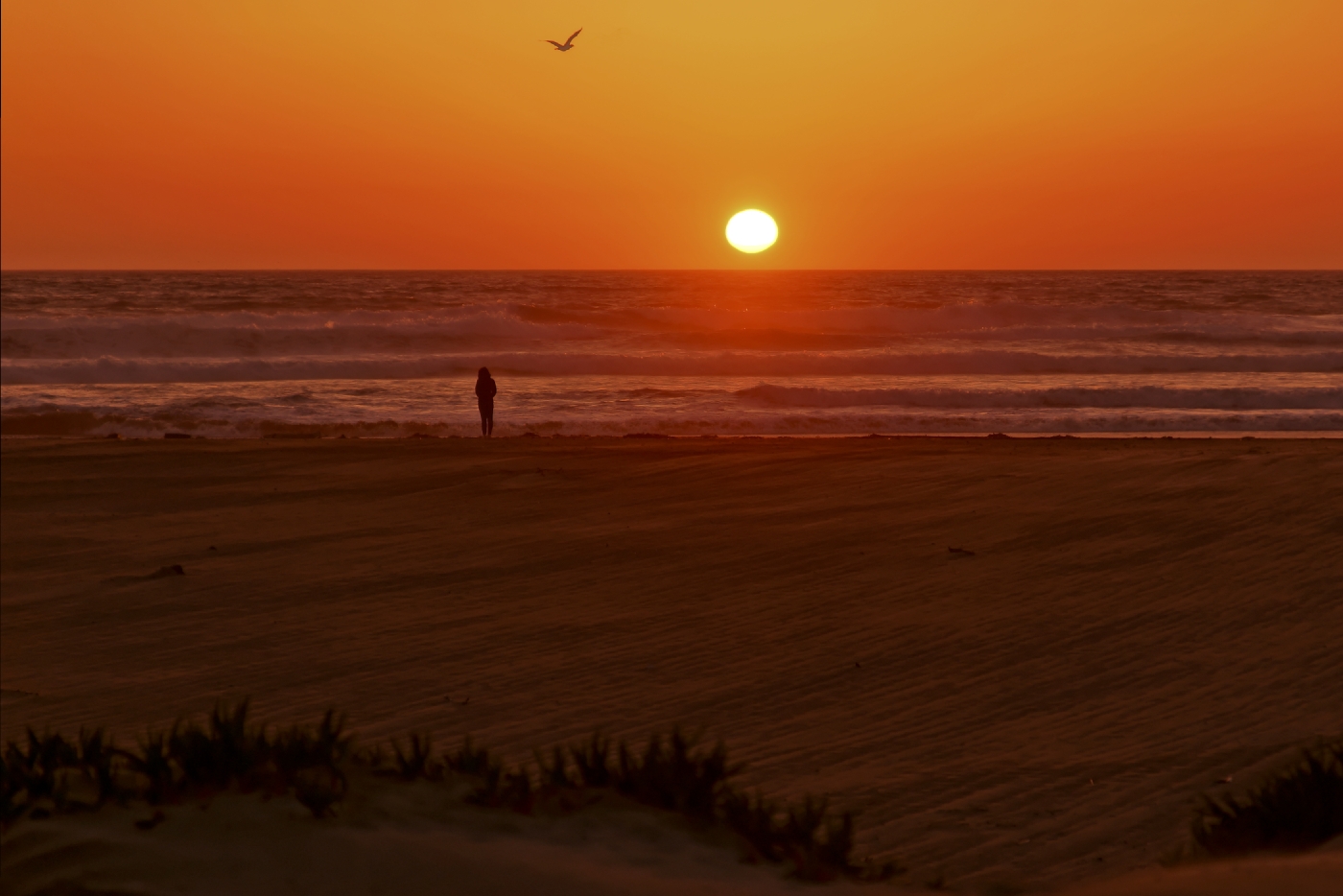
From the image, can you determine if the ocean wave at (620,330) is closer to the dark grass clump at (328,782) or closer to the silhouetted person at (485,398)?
the silhouetted person at (485,398)

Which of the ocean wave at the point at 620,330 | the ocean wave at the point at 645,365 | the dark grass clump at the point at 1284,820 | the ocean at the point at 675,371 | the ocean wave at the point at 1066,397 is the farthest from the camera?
the ocean wave at the point at 620,330

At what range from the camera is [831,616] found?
26.3 ft

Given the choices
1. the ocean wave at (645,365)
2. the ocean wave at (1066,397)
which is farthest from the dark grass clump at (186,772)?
the ocean wave at (645,365)

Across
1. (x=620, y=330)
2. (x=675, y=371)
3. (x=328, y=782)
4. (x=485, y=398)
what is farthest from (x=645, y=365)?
(x=328, y=782)

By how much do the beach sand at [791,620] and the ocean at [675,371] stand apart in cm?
808

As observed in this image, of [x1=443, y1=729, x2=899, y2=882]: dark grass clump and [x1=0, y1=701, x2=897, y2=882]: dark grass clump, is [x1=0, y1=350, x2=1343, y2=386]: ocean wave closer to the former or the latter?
[x1=0, y1=701, x2=897, y2=882]: dark grass clump

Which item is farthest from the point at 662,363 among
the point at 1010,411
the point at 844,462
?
the point at 844,462

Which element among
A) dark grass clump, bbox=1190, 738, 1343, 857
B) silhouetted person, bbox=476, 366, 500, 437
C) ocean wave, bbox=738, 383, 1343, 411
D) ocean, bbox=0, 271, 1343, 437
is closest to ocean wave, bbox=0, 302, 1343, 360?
ocean, bbox=0, 271, 1343, 437

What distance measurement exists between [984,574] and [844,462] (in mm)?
5277

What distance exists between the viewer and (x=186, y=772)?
11.3ft

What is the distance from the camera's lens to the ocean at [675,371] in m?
21.7

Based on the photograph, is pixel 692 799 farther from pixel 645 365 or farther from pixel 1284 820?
pixel 645 365

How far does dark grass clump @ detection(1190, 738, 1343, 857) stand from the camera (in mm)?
3678

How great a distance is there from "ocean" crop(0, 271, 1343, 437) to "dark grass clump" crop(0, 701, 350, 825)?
55.6 feet
